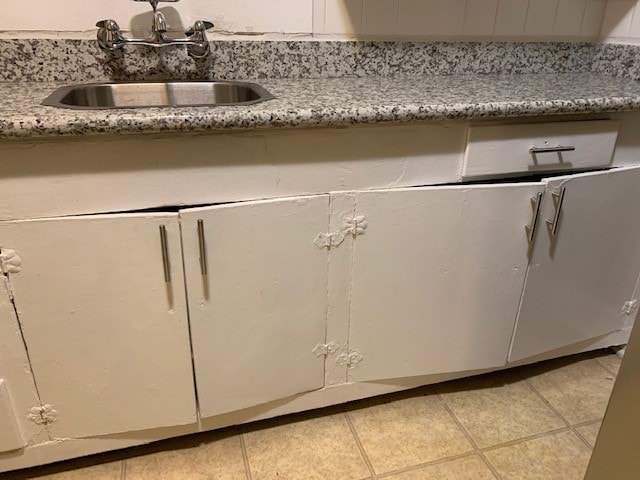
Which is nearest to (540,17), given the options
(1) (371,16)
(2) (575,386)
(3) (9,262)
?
(1) (371,16)

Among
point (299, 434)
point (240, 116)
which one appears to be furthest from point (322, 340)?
point (240, 116)

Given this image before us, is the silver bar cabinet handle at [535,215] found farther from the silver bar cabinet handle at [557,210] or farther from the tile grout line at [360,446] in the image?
the tile grout line at [360,446]

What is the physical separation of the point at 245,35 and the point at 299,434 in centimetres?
112

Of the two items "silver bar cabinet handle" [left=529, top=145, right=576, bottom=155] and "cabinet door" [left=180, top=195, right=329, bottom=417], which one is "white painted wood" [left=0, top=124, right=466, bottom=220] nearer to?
"cabinet door" [left=180, top=195, right=329, bottom=417]

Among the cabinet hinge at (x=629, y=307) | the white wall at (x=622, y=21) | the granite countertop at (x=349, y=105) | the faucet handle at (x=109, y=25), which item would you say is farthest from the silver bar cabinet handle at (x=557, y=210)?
the faucet handle at (x=109, y=25)

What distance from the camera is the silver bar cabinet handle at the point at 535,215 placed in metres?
1.29

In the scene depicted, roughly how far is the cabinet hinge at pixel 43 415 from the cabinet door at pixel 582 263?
1.22 m

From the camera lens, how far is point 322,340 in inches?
51.9

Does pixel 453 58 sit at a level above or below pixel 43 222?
above

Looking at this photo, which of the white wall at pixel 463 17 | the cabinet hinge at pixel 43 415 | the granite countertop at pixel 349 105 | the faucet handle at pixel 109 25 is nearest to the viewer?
the granite countertop at pixel 349 105

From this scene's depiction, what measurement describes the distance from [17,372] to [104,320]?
0.72ft

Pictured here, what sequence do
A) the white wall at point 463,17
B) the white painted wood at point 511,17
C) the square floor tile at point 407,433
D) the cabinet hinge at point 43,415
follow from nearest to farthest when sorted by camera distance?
the cabinet hinge at point 43,415 < the square floor tile at point 407,433 < the white wall at point 463,17 < the white painted wood at point 511,17

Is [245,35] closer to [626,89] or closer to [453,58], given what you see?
[453,58]

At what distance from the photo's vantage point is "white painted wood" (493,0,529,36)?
1604 mm
